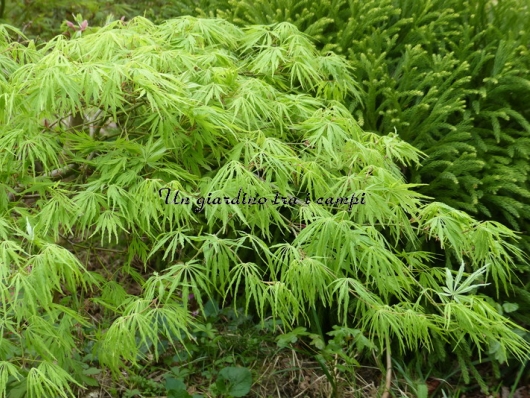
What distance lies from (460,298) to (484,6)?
79.7 inches

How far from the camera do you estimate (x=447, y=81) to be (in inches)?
125

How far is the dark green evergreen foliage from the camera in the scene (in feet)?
10.2

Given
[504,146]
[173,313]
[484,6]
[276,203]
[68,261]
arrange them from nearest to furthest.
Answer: [68,261] < [173,313] < [276,203] < [504,146] < [484,6]

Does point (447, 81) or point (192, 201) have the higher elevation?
point (447, 81)

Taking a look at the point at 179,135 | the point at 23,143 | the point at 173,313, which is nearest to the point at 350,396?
the point at 173,313

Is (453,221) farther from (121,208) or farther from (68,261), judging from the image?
(68,261)

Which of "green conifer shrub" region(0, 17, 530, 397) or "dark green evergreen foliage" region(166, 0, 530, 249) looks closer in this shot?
"green conifer shrub" region(0, 17, 530, 397)

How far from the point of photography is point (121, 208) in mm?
2074

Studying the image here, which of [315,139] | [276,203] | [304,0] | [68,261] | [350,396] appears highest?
[304,0]

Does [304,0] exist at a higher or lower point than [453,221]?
higher

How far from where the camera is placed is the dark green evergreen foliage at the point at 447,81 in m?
3.10

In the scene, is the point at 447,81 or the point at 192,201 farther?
the point at 447,81

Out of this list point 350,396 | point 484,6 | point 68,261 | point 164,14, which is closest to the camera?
point 68,261

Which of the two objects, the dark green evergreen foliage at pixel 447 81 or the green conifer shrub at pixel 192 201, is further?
the dark green evergreen foliage at pixel 447 81
